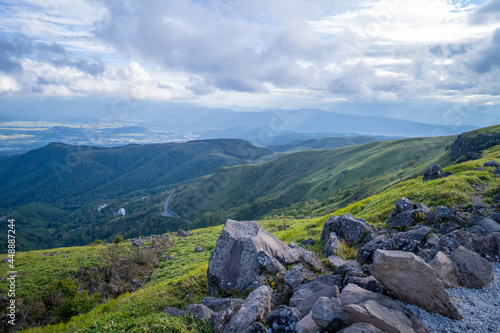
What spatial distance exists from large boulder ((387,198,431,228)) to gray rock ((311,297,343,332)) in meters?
11.1

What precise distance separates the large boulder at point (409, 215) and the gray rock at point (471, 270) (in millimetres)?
6079

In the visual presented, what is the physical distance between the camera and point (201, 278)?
15.4 metres

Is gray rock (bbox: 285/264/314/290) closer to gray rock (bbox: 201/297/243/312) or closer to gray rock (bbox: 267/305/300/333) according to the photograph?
gray rock (bbox: 201/297/243/312)

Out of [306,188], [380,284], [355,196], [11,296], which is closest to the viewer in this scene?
[380,284]

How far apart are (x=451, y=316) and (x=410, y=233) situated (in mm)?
6226

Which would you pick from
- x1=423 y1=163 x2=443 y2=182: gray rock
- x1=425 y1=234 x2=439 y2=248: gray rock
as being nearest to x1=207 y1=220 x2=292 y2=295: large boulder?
x1=425 y1=234 x2=439 y2=248: gray rock

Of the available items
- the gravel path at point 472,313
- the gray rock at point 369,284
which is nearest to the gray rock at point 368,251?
the gray rock at point 369,284

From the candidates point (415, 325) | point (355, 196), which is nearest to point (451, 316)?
point (415, 325)

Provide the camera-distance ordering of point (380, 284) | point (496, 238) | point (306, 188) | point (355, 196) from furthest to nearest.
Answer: point (306, 188)
point (355, 196)
point (496, 238)
point (380, 284)

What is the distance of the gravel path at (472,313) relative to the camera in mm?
7008

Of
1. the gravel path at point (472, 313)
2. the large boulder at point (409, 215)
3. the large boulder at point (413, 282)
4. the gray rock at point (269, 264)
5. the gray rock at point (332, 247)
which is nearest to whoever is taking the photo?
the gravel path at point (472, 313)

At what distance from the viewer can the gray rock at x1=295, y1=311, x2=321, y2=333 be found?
7227 millimetres

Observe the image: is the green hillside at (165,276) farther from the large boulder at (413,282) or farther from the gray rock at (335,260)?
the large boulder at (413,282)

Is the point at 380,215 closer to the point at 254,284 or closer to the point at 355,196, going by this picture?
the point at 254,284
